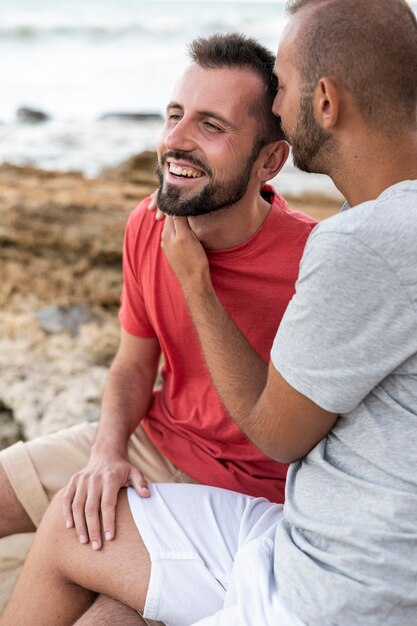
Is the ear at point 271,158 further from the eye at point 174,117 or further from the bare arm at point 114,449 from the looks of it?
the bare arm at point 114,449

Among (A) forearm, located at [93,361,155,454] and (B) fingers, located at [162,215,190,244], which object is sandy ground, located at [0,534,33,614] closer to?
(A) forearm, located at [93,361,155,454]

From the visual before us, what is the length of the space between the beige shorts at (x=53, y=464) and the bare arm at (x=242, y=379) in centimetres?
68

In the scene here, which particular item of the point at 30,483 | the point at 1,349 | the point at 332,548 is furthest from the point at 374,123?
the point at 1,349

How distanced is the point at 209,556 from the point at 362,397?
638 millimetres

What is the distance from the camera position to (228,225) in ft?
8.42

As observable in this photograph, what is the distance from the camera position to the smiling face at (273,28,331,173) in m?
1.97

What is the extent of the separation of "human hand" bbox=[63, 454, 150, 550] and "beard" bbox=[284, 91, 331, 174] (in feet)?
3.31

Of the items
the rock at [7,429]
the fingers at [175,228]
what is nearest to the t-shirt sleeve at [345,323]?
the fingers at [175,228]

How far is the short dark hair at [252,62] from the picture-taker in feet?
8.29

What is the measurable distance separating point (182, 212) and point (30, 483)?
1.03m

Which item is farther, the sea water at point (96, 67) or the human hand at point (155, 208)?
the sea water at point (96, 67)

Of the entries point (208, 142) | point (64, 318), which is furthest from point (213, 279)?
point (64, 318)

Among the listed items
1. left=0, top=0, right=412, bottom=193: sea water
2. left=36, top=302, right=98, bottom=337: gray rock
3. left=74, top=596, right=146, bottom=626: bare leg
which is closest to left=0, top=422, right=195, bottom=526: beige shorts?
left=74, top=596, right=146, bottom=626: bare leg

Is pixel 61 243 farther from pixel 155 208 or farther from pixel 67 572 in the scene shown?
pixel 67 572
